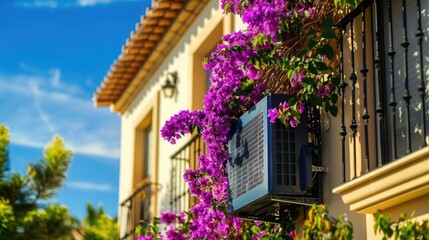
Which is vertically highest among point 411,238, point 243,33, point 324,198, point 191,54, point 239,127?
point 191,54

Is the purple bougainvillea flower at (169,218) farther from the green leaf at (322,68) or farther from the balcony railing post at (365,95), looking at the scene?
the balcony railing post at (365,95)

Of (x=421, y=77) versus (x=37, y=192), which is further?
(x=37, y=192)

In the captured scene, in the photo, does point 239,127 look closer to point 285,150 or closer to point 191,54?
point 285,150

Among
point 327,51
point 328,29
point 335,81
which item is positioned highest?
point 328,29

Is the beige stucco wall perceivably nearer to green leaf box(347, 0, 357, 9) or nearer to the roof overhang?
the roof overhang

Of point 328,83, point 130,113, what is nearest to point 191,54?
point 130,113

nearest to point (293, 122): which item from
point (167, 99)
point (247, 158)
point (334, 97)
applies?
point (334, 97)

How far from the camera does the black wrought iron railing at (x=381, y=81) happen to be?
728 cm

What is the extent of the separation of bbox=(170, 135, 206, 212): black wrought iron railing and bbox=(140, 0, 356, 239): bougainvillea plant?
102 inches

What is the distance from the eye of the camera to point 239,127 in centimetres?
871

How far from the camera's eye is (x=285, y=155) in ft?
26.4

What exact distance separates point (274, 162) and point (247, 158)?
1.96ft

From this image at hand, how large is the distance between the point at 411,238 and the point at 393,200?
0.72 meters

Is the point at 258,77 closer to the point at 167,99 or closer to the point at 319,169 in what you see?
the point at 319,169
